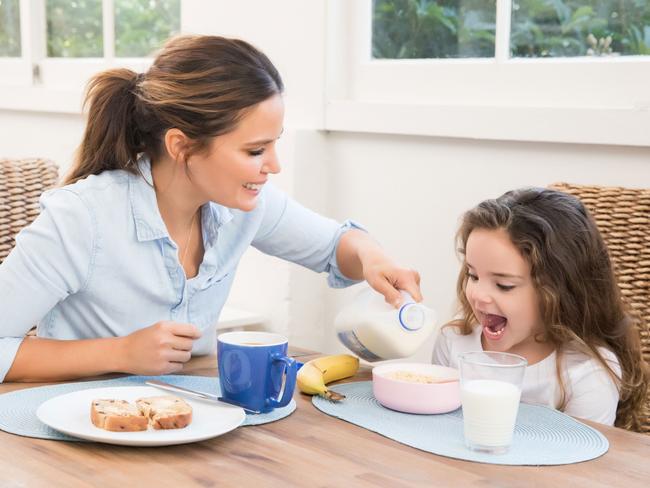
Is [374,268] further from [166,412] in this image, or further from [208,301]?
[166,412]

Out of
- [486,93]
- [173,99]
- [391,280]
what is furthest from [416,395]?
[486,93]

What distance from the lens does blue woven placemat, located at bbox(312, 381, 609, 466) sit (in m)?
1.06

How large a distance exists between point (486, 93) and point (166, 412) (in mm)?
1213

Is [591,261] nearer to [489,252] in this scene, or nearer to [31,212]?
[489,252]

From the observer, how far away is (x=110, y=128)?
1.47 metres

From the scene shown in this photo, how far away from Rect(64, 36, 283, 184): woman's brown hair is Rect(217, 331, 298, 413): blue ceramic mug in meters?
0.37

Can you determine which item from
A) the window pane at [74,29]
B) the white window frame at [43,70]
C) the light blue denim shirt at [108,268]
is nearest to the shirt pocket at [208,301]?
the light blue denim shirt at [108,268]

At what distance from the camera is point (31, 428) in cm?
110

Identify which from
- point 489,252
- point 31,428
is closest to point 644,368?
point 489,252

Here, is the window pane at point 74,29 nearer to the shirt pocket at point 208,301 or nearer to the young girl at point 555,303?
the shirt pocket at point 208,301

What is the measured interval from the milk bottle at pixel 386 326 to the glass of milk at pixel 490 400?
0.56ft

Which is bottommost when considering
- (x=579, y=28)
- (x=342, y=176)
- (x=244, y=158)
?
(x=342, y=176)

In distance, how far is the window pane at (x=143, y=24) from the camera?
2.94 metres

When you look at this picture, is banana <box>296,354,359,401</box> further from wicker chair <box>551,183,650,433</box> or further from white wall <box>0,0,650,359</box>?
white wall <box>0,0,650,359</box>
